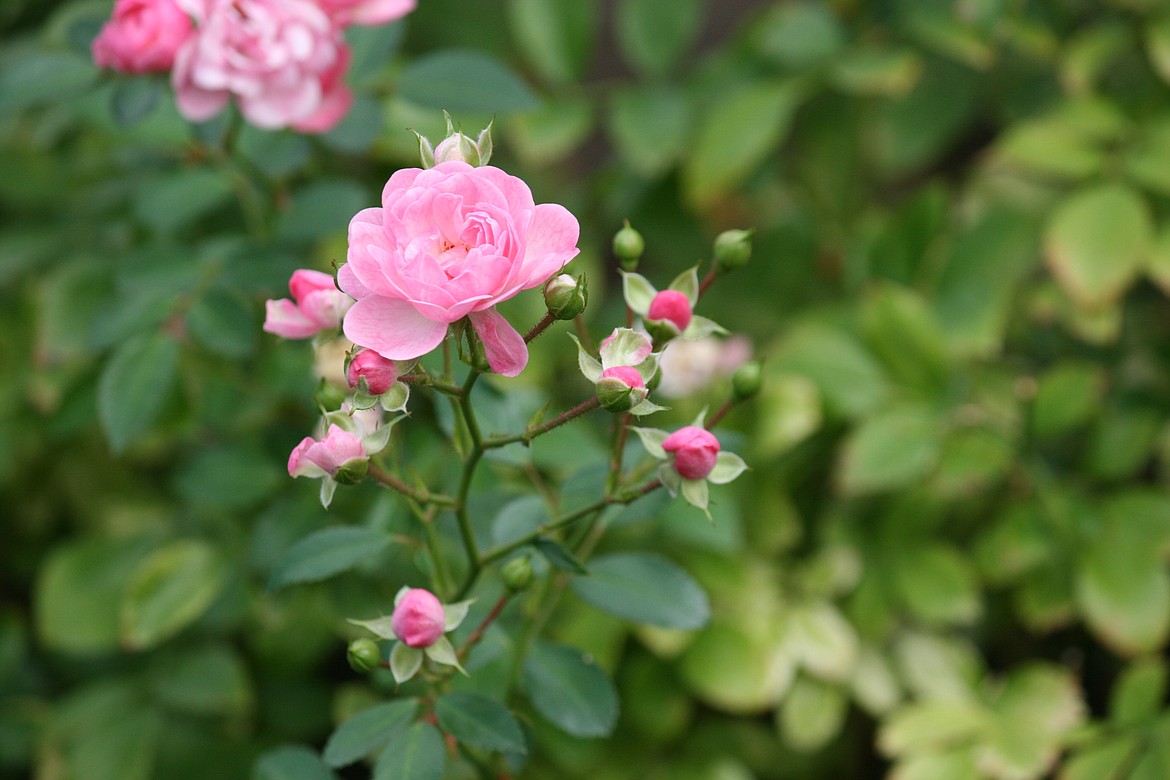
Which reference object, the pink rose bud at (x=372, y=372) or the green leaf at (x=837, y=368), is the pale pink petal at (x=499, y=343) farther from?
the green leaf at (x=837, y=368)

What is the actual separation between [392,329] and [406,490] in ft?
0.39

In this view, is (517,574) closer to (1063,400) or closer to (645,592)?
(645,592)

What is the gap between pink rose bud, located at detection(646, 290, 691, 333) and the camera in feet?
1.95

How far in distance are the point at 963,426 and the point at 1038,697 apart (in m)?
0.33

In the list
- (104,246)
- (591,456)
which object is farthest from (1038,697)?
(104,246)

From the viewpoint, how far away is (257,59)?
799 mm

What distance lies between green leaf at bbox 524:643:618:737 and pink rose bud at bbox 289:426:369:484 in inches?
9.3

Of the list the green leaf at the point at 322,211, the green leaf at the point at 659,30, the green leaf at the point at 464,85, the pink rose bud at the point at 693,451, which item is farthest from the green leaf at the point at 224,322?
the green leaf at the point at 659,30

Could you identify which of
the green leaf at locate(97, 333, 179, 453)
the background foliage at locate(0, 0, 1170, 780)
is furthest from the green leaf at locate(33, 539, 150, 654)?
the green leaf at locate(97, 333, 179, 453)

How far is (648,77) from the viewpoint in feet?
4.76

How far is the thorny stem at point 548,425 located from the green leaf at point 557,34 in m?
0.95

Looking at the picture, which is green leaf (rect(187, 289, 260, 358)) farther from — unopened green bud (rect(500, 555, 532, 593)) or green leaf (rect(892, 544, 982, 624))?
green leaf (rect(892, 544, 982, 624))

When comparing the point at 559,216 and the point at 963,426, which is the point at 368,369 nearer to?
the point at 559,216

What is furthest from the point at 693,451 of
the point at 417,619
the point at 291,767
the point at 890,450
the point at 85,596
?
the point at 85,596
